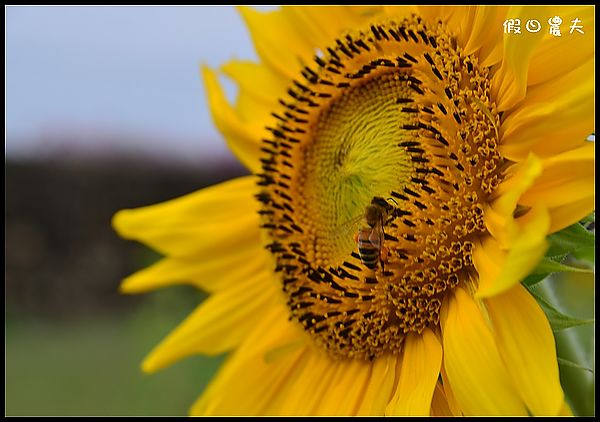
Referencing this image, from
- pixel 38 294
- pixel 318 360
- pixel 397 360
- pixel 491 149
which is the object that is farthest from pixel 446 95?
pixel 38 294

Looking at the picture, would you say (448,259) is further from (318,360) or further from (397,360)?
(318,360)

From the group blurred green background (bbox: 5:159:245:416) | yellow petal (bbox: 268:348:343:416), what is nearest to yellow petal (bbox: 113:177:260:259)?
yellow petal (bbox: 268:348:343:416)

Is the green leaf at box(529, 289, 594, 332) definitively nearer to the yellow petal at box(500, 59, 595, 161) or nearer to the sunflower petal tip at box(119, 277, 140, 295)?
the yellow petal at box(500, 59, 595, 161)

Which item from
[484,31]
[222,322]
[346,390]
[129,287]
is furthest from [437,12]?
[129,287]

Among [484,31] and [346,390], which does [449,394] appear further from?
[484,31]

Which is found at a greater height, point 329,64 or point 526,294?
point 329,64

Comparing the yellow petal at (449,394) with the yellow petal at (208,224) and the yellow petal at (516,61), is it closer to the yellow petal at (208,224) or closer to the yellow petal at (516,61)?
the yellow petal at (516,61)
